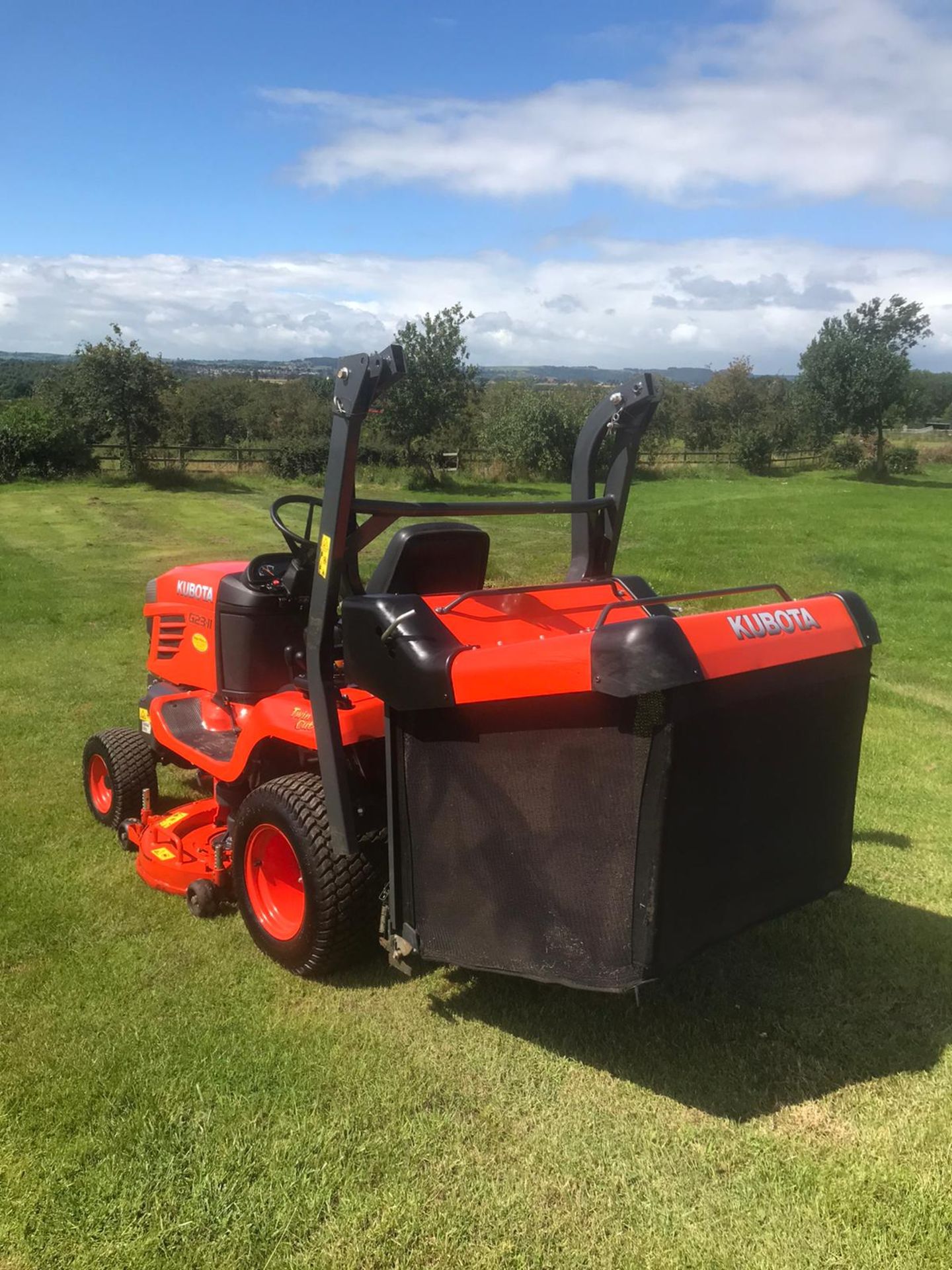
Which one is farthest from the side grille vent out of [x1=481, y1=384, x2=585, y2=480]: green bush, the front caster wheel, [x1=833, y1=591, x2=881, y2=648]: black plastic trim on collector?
[x1=481, y1=384, x2=585, y2=480]: green bush

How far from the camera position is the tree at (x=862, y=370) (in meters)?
37.8

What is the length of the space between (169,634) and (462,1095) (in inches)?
107

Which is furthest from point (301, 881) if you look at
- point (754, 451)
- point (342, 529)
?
point (754, 451)

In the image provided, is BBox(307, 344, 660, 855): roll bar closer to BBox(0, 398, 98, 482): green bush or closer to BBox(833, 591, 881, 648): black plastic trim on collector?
BBox(833, 591, 881, 648): black plastic trim on collector

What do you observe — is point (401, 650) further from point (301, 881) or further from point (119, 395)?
point (119, 395)

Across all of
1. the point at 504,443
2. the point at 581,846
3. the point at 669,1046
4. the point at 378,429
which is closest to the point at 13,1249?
the point at 581,846

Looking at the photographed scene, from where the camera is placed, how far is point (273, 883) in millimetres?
3770

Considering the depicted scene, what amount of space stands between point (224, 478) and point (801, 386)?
24.4m

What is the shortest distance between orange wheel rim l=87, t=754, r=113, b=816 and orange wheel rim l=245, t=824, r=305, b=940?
63.7 inches

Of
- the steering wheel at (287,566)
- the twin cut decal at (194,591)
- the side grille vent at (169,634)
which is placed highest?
the steering wheel at (287,566)

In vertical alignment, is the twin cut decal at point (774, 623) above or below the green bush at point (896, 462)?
above

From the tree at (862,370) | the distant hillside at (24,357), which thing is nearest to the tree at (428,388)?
the tree at (862,370)

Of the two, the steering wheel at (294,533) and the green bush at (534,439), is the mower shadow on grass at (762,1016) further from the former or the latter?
the green bush at (534,439)

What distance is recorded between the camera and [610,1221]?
8.17 feet
